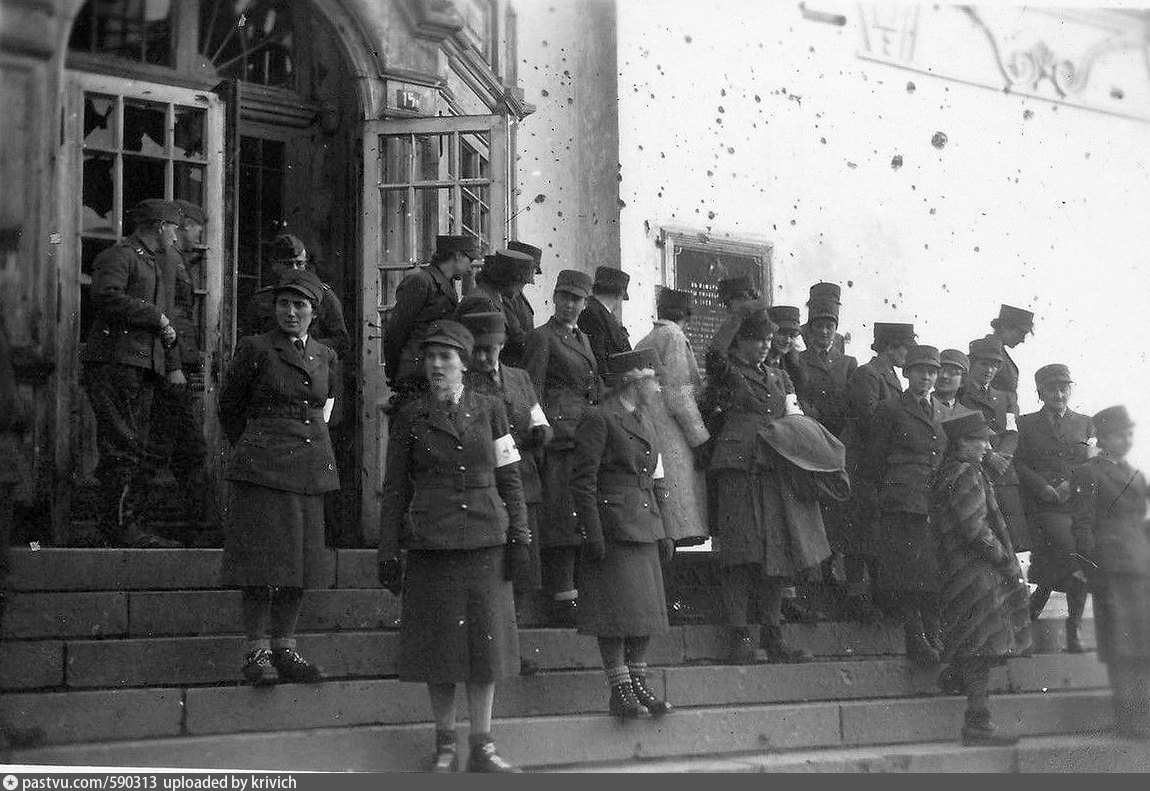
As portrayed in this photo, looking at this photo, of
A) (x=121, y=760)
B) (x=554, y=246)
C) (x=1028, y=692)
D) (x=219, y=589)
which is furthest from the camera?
(x=554, y=246)

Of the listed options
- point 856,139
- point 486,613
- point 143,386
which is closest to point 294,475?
point 486,613

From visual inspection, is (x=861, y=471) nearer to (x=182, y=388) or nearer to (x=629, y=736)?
(x=629, y=736)

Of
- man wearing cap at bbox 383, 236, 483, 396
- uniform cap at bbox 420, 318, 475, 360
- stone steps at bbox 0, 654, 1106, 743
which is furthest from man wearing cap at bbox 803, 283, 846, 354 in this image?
uniform cap at bbox 420, 318, 475, 360

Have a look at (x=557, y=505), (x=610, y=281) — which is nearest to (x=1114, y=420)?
(x=610, y=281)

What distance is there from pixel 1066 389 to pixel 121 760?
5699mm

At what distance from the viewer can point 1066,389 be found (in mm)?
8469

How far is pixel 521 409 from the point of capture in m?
6.43

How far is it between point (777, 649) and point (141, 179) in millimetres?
4139

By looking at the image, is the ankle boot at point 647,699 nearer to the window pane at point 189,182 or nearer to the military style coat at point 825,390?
the military style coat at point 825,390

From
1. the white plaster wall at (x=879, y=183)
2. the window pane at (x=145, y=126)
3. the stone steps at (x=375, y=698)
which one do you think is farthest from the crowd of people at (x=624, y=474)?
the white plaster wall at (x=879, y=183)

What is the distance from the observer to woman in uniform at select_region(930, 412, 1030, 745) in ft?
23.3

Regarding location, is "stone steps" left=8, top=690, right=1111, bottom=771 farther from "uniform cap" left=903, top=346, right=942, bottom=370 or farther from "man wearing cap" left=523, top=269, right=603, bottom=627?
"uniform cap" left=903, top=346, right=942, bottom=370

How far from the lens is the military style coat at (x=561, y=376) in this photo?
6820 millimetres

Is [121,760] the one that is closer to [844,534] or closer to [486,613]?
[486,613]
